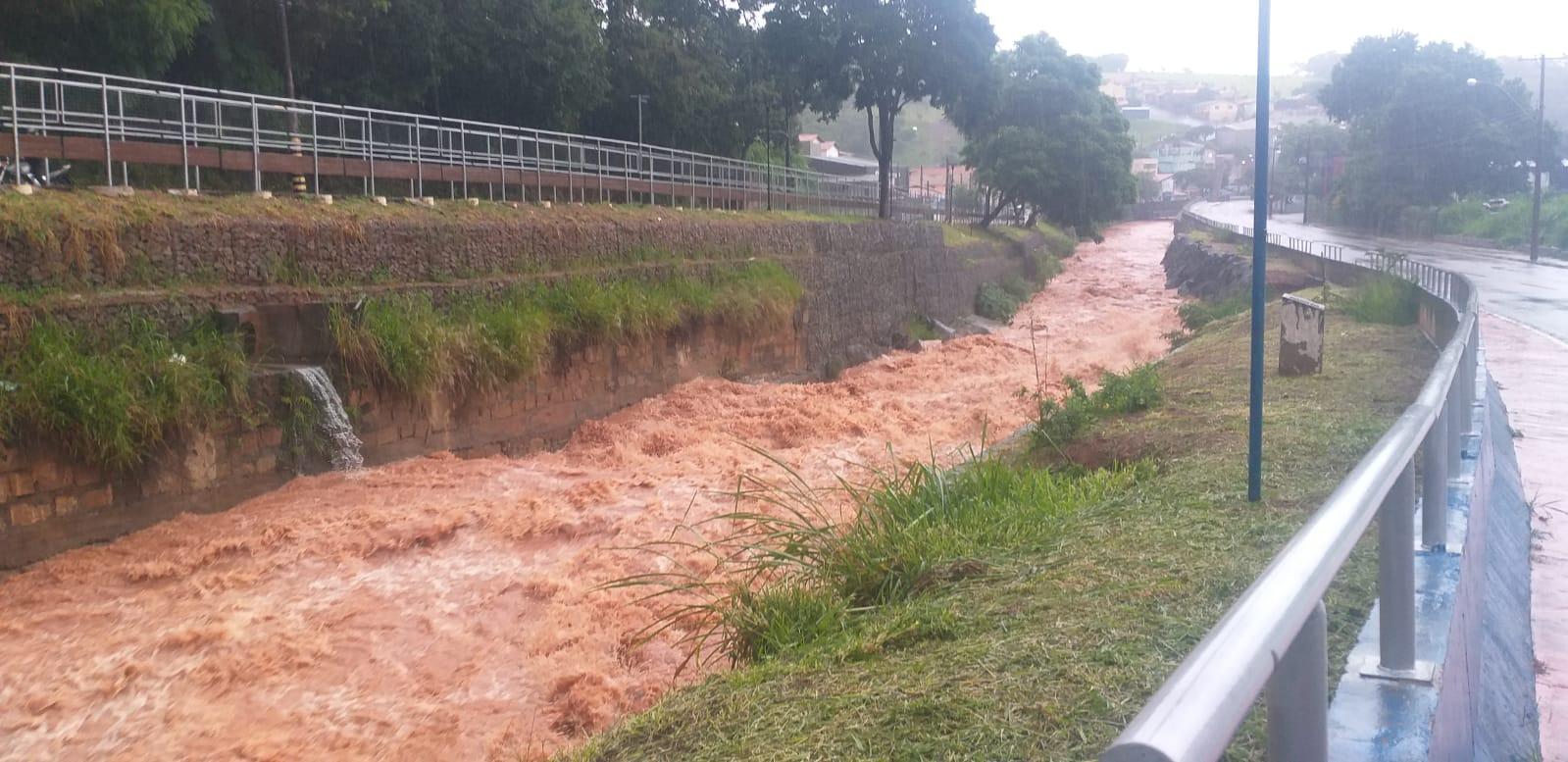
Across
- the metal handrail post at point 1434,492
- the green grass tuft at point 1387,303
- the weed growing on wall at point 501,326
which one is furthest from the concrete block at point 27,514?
the green grass tuft at point 1387,303

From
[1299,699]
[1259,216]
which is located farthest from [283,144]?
[1299,699]

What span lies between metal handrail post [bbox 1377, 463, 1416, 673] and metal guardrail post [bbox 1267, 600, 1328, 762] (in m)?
1.24

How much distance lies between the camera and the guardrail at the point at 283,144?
13.7m

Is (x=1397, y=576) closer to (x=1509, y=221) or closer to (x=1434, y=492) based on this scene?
(x=1434, y=492)

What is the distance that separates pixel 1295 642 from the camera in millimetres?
1987

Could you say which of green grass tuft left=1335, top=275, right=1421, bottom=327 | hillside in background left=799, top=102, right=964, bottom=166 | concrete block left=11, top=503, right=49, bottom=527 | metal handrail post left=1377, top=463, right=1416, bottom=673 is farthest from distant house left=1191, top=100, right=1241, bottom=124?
metal handrail post left=1377, top=463, right=1416, bottom=673

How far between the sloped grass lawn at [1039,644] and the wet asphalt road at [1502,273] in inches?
448

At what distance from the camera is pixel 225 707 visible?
7.82 meters

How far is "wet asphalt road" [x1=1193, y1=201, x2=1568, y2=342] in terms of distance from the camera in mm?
20016

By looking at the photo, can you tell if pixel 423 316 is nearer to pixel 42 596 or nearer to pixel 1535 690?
pixel 42 596

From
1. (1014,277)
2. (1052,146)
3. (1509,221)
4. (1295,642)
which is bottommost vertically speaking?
(1014,277)

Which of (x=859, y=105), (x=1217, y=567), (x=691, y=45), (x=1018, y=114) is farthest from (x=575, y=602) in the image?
(x=1018, y=114)

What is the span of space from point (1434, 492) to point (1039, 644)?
1.44 metres

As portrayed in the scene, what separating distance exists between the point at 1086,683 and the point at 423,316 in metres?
12.0
